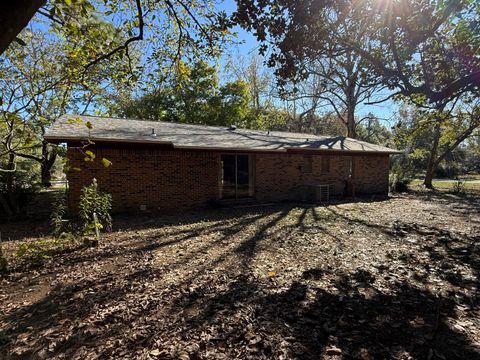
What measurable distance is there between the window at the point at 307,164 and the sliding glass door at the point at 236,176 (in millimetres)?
3019

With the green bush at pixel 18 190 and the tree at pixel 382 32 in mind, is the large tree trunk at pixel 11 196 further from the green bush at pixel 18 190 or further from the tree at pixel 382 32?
the tree at pixel 382 32

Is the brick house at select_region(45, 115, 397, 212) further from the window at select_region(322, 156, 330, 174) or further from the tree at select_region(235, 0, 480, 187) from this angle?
the tree at select_region(235, 0, 480, 187)

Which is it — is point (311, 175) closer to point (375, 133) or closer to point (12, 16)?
point (12, 16)

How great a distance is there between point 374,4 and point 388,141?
44.7m

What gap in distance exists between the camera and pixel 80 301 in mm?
3768

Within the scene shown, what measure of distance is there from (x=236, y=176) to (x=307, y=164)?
412 cm

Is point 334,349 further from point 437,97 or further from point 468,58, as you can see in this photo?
point 468,58

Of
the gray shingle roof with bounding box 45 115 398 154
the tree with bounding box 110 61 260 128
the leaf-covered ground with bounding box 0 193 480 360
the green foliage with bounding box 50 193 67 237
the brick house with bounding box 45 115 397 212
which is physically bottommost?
the leaf-covered ground with bounding box 0 193 480 360

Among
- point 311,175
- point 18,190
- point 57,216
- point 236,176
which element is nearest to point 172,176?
point 236,176

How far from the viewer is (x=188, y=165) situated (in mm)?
10758

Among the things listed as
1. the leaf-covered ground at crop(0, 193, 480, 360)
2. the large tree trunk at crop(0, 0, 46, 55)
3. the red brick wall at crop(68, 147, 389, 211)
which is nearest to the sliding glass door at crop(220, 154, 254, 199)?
the red brick wall at crop(68, 147, 389, 211)

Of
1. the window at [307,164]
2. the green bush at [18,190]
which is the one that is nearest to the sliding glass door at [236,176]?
the window at [307,164]

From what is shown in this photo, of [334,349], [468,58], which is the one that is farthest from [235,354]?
[468,58]

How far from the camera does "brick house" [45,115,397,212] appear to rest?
913 cm
